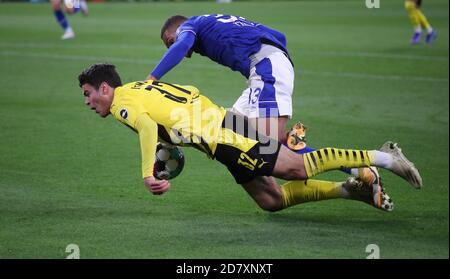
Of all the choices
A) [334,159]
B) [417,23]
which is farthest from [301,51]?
[334,159]

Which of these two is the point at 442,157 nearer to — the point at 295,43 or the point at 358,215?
the point at 358,215

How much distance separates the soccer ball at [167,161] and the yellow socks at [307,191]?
1024 millimetres

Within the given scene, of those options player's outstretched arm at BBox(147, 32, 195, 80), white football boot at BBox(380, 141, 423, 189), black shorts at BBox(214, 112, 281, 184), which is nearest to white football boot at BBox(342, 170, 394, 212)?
white football boot at BBox(380, 141, 423, 189)

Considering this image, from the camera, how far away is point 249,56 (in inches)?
323

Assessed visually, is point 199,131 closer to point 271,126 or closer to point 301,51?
point 271,126

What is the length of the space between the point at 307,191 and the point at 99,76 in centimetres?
225

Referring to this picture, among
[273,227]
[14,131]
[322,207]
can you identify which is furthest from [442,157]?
[14,131]

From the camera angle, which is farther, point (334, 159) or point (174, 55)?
point (174, 55)

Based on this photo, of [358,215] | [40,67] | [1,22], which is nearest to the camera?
[358,215]

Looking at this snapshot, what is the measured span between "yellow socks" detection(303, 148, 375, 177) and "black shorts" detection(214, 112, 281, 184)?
1.10 ft

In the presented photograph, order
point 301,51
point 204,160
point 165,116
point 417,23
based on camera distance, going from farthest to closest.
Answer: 1. point 417,23
2. point 301,51
3. point 204,160
4. point 165,116

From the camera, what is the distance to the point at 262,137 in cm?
719
